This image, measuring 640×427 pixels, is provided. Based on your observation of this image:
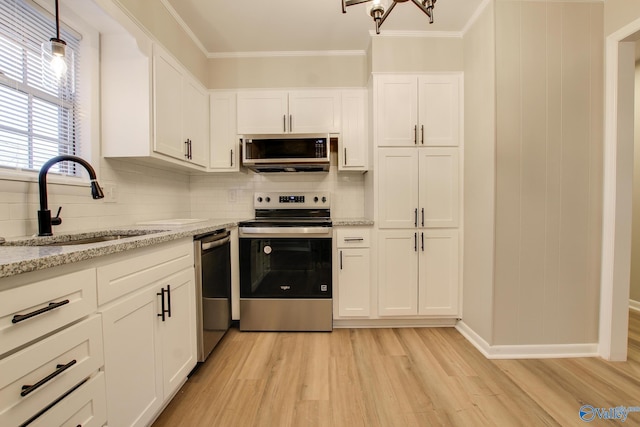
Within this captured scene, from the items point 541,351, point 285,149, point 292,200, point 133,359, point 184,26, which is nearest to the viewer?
point 133,359

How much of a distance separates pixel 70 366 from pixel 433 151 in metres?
2.49

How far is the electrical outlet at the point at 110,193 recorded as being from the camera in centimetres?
171

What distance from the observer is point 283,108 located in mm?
2527

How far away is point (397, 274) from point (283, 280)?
1006 millimetres

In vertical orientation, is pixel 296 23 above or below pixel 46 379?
above

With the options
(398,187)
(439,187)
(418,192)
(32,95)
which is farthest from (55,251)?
(439,187)

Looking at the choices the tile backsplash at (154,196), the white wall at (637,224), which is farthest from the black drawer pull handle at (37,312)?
the white wall at (637,224)

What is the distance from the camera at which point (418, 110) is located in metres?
2.25

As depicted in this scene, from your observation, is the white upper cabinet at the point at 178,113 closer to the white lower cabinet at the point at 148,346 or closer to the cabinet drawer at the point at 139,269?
the cabinet drawer at the point at 139,269

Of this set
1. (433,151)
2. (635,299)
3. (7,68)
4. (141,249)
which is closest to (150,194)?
(7,68)

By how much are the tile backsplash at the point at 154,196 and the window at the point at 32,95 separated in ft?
0.57

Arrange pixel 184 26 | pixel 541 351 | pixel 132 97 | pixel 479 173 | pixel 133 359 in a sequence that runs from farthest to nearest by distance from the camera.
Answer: pixel 184 26
pixel 479 173
pixel 541 351
pixel 132 97
pixel 133 359

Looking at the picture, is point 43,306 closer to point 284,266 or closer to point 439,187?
point 284,266

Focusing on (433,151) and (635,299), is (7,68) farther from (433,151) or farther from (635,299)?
(635,299)
